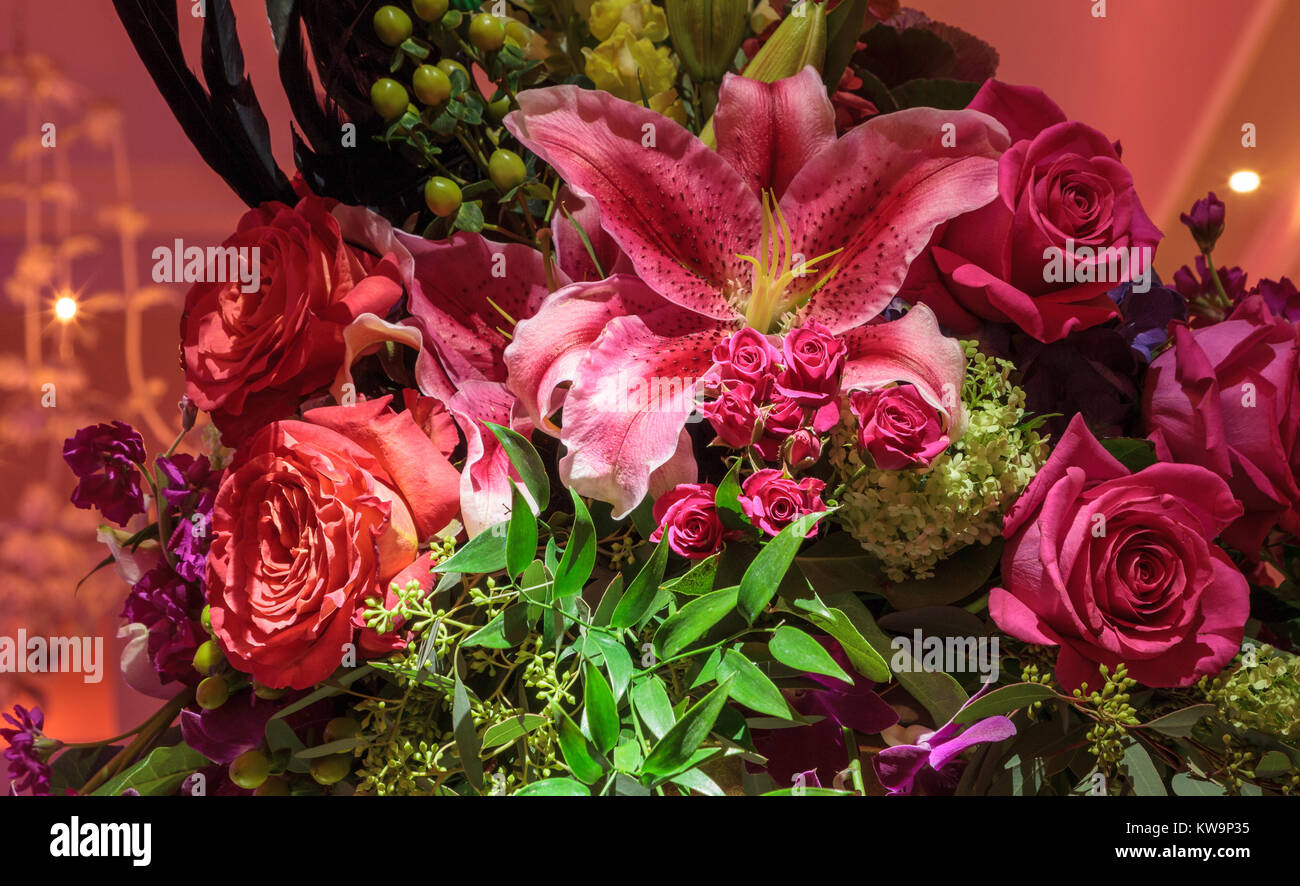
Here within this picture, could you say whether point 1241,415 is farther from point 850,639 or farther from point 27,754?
point 27,754

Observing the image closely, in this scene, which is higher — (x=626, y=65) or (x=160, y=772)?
(x=626, y=65)

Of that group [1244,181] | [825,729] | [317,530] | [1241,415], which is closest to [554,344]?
[317,530]

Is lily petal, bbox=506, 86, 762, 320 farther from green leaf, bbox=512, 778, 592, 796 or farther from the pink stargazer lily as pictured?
green leaf, bbox=512, 778, 592, 796

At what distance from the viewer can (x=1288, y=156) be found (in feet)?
2.71

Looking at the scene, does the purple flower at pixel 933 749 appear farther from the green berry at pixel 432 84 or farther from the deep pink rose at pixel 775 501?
the green berry at pixel 432 84

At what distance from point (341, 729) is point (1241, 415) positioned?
577mm

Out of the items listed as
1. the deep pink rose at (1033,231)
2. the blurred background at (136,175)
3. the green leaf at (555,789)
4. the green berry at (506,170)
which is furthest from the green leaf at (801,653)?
the blurred background at (136,175)

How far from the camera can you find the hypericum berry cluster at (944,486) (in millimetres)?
506

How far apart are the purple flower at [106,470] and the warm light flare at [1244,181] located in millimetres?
933

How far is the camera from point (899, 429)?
18.9 inches

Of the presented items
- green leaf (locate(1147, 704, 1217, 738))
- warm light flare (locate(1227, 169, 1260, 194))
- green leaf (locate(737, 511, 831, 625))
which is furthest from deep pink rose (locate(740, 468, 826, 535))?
warm light flare (locate(1227, 169, 1260, 194))

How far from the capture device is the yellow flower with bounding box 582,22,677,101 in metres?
0.61
